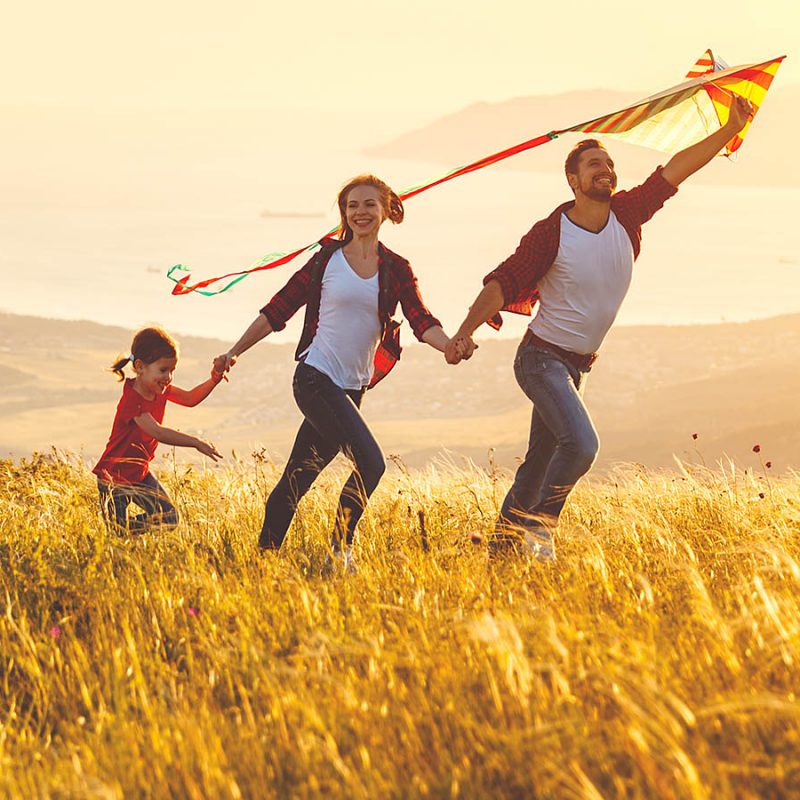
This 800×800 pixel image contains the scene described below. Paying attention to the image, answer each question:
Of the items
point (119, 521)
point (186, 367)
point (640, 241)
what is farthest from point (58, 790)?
point (186, 367)

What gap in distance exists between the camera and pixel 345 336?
6035mm

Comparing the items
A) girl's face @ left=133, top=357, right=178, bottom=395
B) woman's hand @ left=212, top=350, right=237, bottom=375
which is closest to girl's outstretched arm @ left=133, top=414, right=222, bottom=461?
girl's face @ left=133, top=357, right=178, bottom=395

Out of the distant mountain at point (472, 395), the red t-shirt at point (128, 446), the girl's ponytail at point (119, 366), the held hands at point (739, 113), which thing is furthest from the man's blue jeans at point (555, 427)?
the distant mountain at point (472, 395)

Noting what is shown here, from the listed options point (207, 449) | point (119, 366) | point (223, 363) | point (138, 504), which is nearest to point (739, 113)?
point (223, 363)

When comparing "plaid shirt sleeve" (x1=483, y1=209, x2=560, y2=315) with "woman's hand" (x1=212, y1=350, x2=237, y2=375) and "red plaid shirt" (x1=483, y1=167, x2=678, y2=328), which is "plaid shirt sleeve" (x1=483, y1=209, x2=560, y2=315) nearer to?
"red plaid shirt" (x1=483, y1=167, x2=678, y2=328)

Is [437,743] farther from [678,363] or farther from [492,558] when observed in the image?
[678,363]

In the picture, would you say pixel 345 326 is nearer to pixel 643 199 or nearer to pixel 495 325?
pixel 495 325

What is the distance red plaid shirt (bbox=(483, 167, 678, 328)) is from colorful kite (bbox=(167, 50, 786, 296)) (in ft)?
2.75

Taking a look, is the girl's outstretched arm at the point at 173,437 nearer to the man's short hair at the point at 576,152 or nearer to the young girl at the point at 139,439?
the young girl at the point at 139,439

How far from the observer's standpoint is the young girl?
6.40 metres

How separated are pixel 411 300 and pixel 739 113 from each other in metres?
2.17

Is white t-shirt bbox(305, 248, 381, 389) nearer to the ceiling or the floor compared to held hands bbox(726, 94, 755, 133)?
nearer to the floor

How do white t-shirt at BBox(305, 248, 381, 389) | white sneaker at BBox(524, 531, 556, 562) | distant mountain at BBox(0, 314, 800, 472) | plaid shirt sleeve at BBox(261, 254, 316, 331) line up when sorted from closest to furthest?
white sneaker at BBox(524, 531, 556, 562)
white t-shirt at BBox(305, 248, 381, 389)
plaid shirt sleeve at BBox(261, 254, 316, 331)
distant mountain at BBox(0, 314, 800, 472)

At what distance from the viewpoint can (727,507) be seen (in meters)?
6.77
